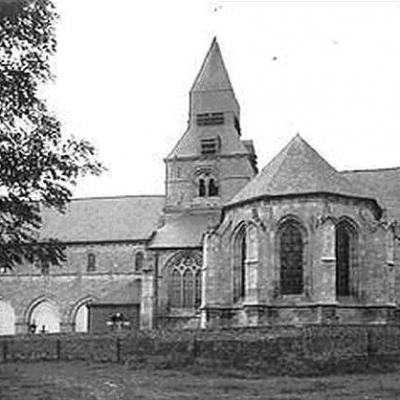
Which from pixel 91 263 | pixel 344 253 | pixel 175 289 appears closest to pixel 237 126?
pixel 175 289

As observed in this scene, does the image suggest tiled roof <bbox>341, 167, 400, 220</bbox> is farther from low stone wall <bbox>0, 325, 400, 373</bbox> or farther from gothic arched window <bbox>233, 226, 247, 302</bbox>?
low stone wall <bbox>0, 325, 400, 373</bbox>

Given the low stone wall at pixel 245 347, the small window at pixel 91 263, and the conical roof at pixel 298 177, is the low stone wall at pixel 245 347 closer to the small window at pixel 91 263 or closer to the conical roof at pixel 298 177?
the conical roof at pixel 298 177

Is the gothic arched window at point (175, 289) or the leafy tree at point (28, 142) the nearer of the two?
the leafy tree at point (28, 142)

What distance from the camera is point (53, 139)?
49.9 ft

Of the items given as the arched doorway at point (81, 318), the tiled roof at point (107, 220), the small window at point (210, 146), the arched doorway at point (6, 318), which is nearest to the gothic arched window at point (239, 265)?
the small window at point (210, 146)

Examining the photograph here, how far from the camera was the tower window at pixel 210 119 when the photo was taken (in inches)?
2277

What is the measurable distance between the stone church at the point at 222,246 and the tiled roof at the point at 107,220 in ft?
0.33

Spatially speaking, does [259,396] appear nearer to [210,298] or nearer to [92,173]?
[92,173]

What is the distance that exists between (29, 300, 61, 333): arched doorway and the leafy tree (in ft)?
159

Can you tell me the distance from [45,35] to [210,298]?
95.7 feet

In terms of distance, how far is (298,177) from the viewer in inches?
1606

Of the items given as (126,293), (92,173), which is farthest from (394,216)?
(92,173)

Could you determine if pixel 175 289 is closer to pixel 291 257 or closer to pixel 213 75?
pixel 291 257

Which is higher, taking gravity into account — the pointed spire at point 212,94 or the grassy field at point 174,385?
the pointed spire at point 212,94
